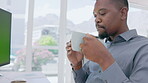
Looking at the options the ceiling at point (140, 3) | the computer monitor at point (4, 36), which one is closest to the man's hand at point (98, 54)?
the computer monitor at point (4, 36)

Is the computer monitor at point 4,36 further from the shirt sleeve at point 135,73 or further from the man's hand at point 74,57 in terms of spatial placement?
the shirt sleeve at point 135,73

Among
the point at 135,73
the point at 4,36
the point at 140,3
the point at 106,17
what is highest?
the point at 140,3

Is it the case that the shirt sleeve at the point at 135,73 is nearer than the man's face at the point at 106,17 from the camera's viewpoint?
Yes

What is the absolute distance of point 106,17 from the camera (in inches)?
35.9

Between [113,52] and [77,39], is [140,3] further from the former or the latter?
[77,39]

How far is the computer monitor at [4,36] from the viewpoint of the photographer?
42.9 inches

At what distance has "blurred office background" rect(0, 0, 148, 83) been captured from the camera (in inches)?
104

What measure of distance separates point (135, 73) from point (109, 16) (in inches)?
13.8

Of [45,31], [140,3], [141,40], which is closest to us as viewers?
[141,40]

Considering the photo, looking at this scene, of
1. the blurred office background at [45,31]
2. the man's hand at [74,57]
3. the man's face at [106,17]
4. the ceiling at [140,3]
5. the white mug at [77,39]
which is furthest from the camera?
the ceiling at [140,3]

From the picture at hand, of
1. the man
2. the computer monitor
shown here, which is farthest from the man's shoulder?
the computer monitor

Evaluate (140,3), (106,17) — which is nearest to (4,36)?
(106,17)

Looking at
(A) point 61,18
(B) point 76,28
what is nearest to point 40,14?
(A) point 61,18

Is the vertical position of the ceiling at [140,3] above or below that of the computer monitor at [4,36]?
above
